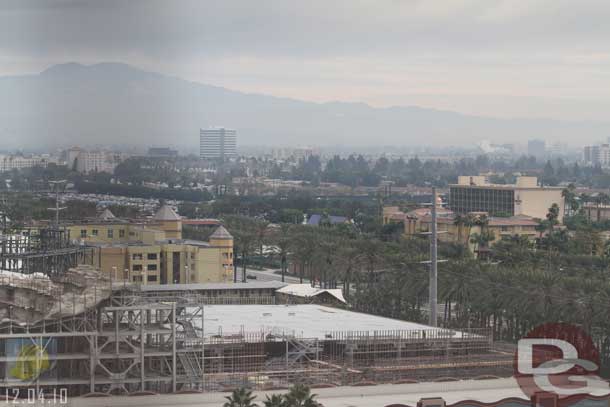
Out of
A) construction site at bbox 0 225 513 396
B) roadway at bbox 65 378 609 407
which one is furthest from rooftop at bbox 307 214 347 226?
roadway at bbox 65 378 609 407

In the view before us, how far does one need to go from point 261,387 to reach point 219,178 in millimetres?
80030

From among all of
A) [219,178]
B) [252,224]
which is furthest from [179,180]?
[252,224]

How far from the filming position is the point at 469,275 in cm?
2758

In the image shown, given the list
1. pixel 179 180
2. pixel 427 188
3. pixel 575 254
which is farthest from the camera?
pixel 427 188

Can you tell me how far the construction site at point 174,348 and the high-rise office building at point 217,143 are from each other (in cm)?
11526

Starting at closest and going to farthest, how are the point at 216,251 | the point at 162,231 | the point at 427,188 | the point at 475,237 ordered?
the point at 216,251 < the point at 162,231 < the point at 475,237 < the point at 427,188

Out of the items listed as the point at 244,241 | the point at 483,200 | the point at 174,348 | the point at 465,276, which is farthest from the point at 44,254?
the point at 483,200

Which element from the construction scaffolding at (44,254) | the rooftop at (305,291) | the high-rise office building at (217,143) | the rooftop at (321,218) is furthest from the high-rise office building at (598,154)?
Answer: the rooftop at (305,291)

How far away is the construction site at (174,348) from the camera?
17.0 meters

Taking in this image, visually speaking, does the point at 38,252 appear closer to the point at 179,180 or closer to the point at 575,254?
the point at 575,254

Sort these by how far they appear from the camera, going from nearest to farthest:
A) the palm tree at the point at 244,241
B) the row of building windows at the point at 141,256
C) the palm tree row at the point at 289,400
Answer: the palm tree row at the point at 289,400, the row of building windows at the point at 141,256, the palm tree at the point at 244,241

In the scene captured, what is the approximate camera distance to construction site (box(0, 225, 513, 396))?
671 inches

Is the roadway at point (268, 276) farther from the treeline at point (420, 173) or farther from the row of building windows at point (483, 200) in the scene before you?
the treeline at point (420, 173)

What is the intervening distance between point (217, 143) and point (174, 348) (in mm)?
130028
